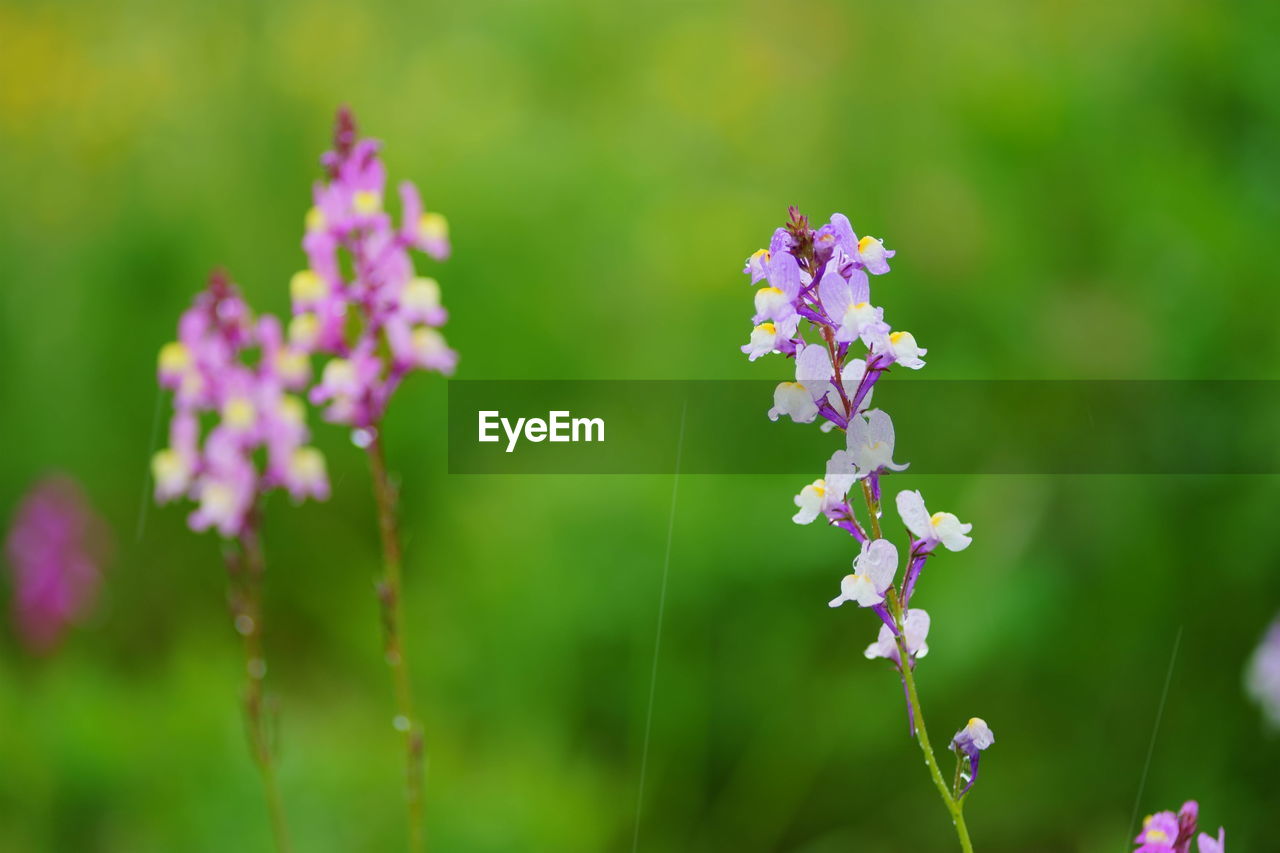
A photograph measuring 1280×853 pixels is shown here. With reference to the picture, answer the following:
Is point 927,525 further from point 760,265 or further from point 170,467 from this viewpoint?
point 170,467

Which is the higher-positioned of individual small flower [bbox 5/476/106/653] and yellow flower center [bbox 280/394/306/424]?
individual small flower [bbox 5/476/106/653]

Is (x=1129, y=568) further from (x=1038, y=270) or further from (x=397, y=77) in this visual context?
(x=397, y=77)

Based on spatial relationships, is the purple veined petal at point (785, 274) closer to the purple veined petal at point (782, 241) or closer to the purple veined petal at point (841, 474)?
the purple veined petal at point (782, 241)

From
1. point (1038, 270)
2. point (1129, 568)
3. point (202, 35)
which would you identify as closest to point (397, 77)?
point (202, 35)

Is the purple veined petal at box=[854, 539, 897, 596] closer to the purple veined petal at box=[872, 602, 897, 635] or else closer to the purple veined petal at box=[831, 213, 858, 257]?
the purple veined petal at box=[872, 602, 897, 635]

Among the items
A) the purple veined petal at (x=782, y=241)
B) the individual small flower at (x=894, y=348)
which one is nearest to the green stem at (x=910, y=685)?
the individual small flower at (x=894, y=348)
